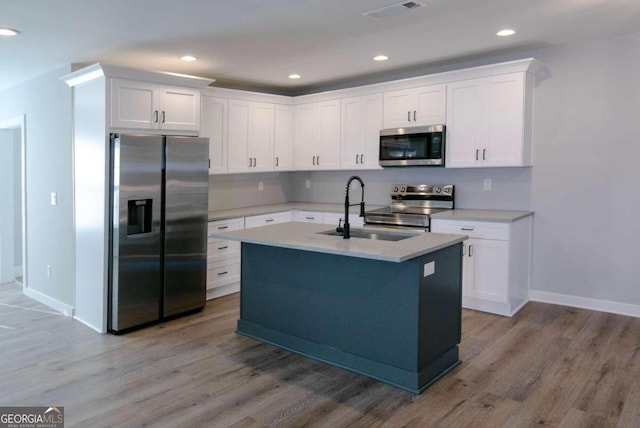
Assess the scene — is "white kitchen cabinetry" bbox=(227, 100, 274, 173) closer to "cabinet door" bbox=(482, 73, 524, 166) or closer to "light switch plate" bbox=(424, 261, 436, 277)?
"cabinet door" bbox=(482, 73, 524, 166)

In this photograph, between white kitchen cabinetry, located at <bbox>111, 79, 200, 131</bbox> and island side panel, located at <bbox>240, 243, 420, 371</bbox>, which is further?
white kitchen cabinetry, located at <bbox>111, 79, 200, 131</bbox>

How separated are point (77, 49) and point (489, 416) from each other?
4.15 m

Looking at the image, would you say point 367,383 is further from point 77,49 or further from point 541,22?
point 77,49

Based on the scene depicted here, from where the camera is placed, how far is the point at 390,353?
314 centimetres

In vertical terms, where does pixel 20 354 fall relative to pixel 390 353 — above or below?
below

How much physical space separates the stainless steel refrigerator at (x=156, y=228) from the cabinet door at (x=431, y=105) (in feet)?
7.39

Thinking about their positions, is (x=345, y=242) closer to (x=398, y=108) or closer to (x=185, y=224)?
(x=185, y=224)

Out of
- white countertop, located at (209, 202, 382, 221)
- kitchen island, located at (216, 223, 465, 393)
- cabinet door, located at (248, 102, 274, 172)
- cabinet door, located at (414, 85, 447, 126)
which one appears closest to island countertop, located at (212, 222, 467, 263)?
kitchen island, located at (216, 223, 465, 393)

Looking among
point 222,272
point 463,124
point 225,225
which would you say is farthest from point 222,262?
point 463,124

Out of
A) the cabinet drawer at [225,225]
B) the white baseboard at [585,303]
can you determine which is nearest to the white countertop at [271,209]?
the cabinet drawer at [225,225]

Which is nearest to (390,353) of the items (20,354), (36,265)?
(20,354)

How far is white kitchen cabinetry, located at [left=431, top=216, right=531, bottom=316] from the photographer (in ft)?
14.6

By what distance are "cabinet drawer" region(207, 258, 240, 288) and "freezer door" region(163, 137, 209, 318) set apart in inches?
14.9

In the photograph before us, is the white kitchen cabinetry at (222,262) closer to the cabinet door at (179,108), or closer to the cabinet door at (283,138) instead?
the cabinet door at (179,108)
